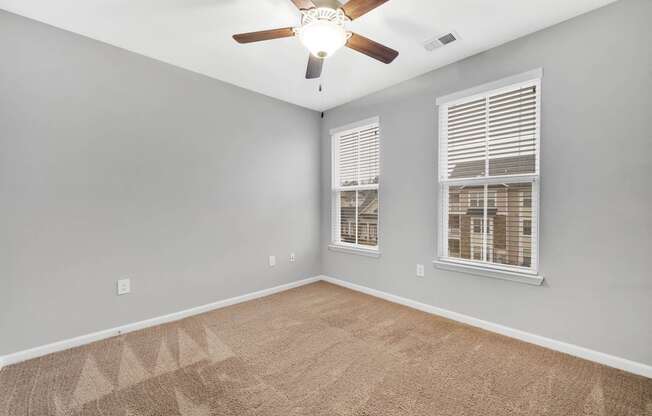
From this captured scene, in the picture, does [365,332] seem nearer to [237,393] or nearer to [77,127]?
[237,393]

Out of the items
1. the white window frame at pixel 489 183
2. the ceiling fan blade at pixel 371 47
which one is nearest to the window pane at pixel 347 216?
the white window frame at pixel 489 183

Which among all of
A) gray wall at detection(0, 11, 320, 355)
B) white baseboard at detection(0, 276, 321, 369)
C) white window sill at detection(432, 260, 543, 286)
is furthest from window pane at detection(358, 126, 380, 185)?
white baseboard at detection(0, 276, 321, 369)

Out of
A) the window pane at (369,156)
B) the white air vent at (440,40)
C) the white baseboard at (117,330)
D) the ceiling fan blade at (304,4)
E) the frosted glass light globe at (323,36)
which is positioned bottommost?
the white baseboard at (117,330)

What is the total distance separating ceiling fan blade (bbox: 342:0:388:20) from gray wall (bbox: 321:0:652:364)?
1.50 meters

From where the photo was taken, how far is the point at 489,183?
8.52ft

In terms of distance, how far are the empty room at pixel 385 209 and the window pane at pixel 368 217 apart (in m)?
0.32

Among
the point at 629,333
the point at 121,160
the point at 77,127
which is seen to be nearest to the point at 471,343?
the point at 629,333

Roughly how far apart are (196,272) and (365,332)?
1839 mm

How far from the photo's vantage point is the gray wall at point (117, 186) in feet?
7.01

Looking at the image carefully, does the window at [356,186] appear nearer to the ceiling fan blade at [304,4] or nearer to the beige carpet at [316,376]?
the beige carpet at [316,376]

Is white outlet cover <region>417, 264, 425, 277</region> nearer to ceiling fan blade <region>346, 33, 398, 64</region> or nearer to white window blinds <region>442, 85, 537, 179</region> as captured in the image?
white window blinds <region>442, 85, 537, 179</region>

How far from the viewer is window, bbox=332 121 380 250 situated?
12.0ft

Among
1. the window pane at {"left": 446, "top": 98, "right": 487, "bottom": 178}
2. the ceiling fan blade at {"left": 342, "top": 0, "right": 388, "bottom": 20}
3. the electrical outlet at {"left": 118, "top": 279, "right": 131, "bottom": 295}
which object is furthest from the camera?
the window pane at {"left": 446, "top": 98, "right": 487, "bottom": 178}

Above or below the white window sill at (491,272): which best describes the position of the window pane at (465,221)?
above
